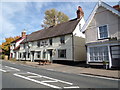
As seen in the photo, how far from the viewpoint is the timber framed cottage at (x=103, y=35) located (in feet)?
43.2

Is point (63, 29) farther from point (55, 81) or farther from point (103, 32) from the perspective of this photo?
point (55, 81)

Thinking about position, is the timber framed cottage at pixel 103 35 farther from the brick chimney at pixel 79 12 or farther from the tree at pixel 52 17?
the tree at pixel 52 17

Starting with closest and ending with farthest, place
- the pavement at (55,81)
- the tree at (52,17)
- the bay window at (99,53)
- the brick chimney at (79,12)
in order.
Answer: the pavement at (55,81) → the bay window at (99,53) → the brick chimney at (79,12) → the tree at (52,17)

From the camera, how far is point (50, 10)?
42438 millimetres

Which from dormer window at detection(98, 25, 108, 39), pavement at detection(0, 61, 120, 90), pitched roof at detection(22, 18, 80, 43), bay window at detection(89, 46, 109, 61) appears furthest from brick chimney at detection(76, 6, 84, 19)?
pavement at detection(0, 61, 120, 90)

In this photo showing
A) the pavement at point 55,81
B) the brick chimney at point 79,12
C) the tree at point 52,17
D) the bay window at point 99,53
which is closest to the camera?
the pavement at point 55,81

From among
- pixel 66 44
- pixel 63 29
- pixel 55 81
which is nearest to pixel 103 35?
pixel 66 44

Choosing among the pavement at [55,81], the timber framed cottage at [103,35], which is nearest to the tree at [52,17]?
the timber framed cottage at [103,35]

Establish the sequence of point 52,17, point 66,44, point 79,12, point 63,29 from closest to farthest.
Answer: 1. point 66,44
2. point 79,12
3. point 63,29
4. point 52,17

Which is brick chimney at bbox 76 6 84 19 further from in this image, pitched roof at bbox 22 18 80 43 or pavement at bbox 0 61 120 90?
pavement at bbox 0 61 120 90

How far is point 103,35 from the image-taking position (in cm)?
1446

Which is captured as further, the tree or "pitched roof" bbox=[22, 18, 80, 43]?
the tree

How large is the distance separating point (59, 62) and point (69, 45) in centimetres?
404

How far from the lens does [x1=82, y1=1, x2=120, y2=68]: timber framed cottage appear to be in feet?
43.2
